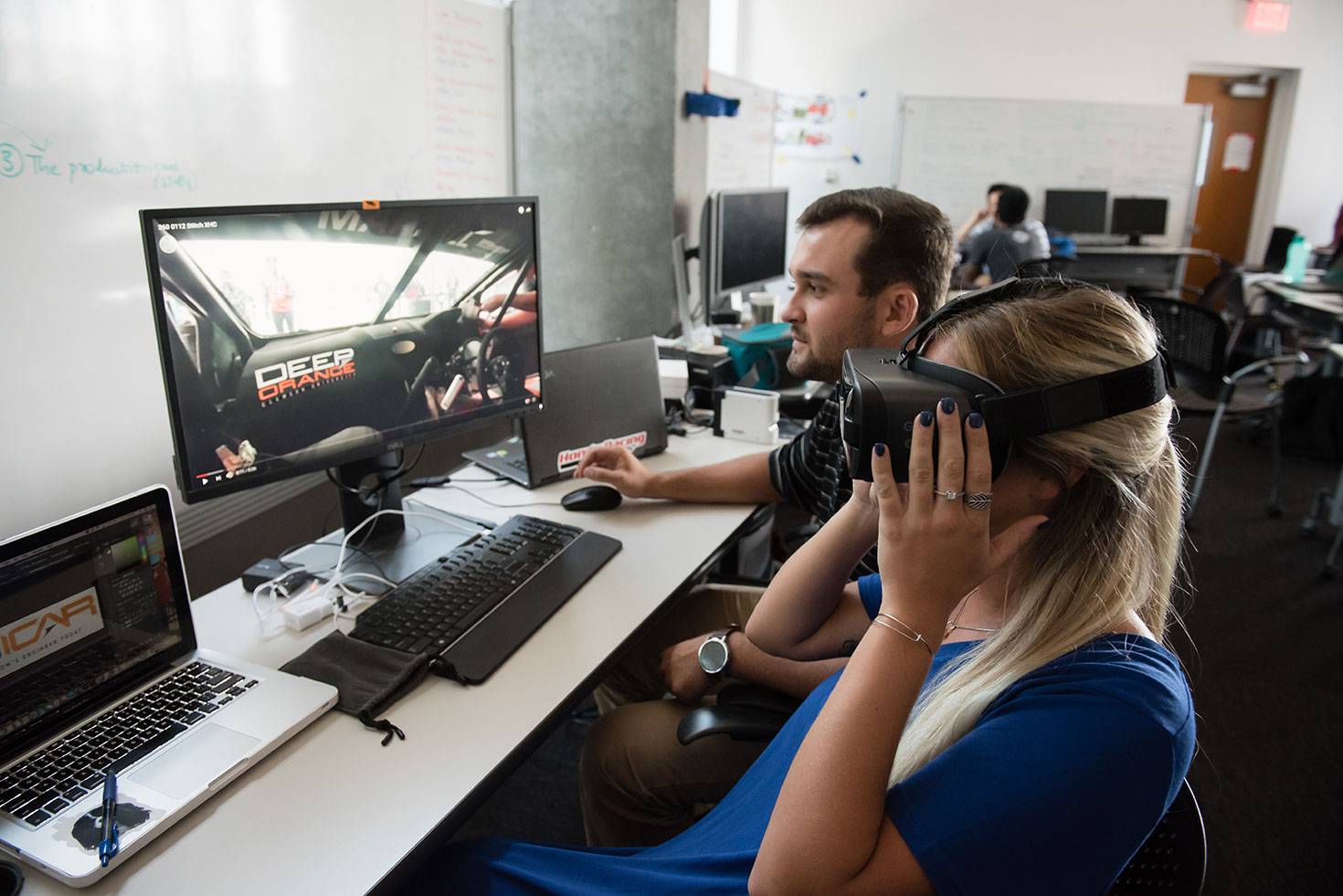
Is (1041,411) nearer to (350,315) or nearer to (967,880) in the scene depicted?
(967,880)

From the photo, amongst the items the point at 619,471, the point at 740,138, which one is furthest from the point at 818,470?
the point at 740,138

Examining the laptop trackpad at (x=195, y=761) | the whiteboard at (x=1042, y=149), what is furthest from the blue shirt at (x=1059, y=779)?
the whiteboard at (x=1042, y=149)

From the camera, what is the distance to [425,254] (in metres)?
1.37

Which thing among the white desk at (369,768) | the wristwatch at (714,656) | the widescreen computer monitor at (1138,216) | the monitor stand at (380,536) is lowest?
the wristwatch at (714,656)

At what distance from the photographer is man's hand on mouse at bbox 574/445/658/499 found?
5.40 feet

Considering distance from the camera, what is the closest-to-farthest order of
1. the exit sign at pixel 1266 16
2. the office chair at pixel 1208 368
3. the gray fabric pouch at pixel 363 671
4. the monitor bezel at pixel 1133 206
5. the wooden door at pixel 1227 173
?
the gray fabric pouch at pixel 363 671 → the office chair at pixel 1208 368 → the exit sign at pixel 1266 16 → the monitor bezel at pixel 1133 206 → the wooden door at pixel 1227 173

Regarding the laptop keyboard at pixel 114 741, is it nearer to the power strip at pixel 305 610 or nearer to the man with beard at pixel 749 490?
the power strip at pixel 305 610

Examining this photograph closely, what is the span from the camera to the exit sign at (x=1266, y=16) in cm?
642

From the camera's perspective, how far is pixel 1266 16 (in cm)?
646

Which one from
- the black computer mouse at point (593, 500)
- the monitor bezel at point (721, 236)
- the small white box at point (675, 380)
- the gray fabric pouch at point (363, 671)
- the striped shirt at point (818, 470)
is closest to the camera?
the gray fabric pouch at point (363, 671)

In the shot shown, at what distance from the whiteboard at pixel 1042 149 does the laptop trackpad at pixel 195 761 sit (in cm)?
624

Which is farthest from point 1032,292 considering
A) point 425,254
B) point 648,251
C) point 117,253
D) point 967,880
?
point 648,251

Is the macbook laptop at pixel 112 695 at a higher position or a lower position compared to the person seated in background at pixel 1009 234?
lower

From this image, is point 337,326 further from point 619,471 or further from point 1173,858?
point 1173,858
